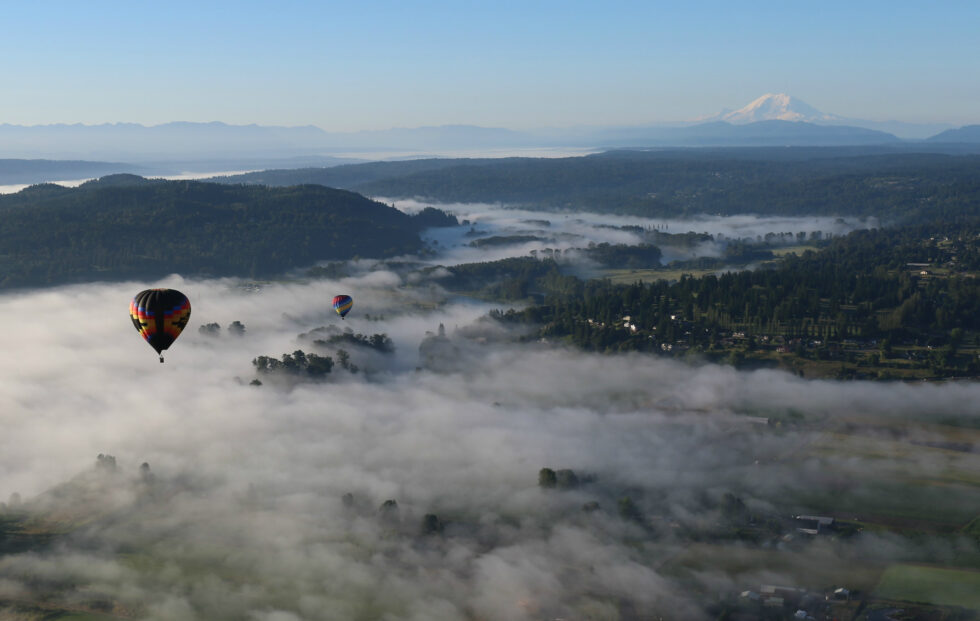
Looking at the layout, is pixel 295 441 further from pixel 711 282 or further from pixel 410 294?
pixel 410 294

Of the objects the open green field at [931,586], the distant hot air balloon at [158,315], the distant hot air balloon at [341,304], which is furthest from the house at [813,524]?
the distant hot air balloon at [341,304]

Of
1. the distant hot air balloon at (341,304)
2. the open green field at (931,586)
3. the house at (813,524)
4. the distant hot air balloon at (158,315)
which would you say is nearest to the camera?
the open green field at (931,586)

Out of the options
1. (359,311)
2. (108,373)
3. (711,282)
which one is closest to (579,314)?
(711,282)

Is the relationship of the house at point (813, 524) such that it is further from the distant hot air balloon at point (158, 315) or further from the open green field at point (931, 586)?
the distant hot air balloon at point (158, 315)

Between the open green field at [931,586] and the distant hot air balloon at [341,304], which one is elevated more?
the distant hot air balloon at [341,304]

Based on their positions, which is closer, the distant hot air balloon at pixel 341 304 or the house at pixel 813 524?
the house at pixel 813 524

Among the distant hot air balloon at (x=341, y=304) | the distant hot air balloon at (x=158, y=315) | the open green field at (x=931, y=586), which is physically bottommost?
the open green field at (x=931, y=586)

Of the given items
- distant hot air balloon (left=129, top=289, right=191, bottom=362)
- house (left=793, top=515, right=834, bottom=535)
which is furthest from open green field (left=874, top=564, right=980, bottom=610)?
distant hot air balloon (left=129, top=289, right=191, bottom=362)
